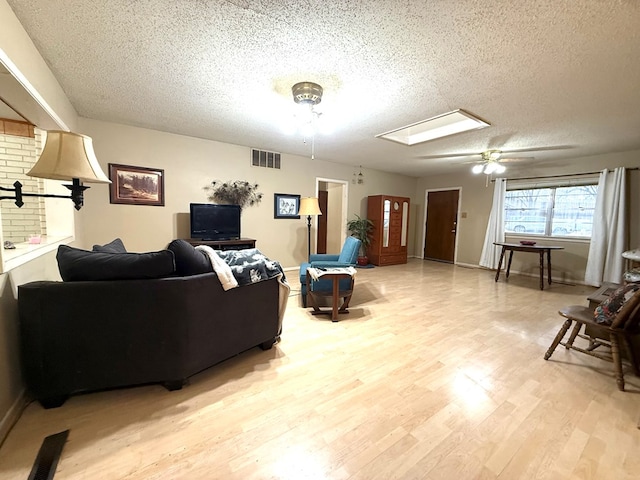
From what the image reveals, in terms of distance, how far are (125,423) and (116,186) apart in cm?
338

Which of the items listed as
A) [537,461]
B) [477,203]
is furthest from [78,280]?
[477,203]

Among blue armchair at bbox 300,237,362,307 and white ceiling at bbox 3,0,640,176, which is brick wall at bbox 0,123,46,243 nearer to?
white ceiling at bbox 3,0,640,176

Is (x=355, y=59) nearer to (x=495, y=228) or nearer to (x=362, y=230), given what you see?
(x=362, y=230)

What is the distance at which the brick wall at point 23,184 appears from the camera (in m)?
2.54

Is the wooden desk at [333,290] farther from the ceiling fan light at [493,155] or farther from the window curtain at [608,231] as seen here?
the window curtain at [608,231]

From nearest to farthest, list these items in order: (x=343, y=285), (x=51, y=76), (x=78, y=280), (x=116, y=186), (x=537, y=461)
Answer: (x=537, y=461) → (x=78, y=280) → (x=51, y=76) → (x=343, y=285) → (x=116, y=186)

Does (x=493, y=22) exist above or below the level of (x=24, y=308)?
above

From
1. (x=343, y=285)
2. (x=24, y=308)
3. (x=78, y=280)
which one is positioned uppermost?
(x=78, y=280)

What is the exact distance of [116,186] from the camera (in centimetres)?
366

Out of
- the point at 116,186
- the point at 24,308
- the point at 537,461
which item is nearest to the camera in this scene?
the point at 537,461

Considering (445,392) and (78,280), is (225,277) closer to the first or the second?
(78,280)

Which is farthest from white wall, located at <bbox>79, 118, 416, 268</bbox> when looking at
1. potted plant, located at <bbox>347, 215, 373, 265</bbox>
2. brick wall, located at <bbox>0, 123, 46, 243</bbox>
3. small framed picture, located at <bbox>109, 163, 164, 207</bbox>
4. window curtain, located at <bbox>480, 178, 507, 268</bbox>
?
window curtain, located at <bbox>480, 178, 507, 268</bbox>

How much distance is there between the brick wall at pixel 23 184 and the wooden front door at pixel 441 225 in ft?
24.4

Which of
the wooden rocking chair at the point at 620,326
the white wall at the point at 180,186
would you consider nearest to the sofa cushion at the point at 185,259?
the white wall at the point at 180,186
